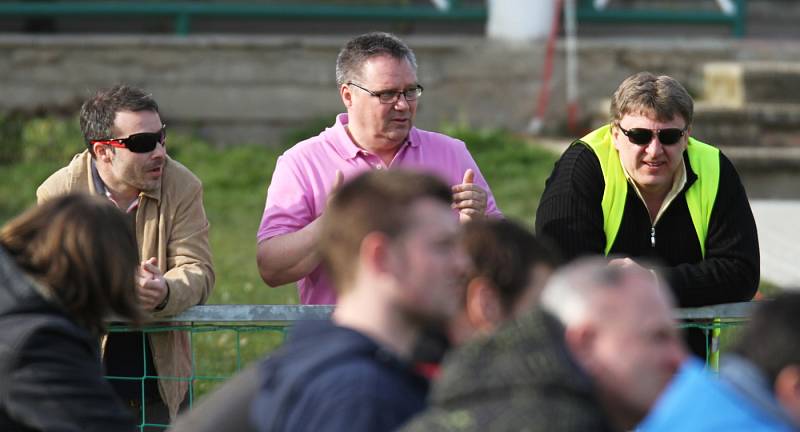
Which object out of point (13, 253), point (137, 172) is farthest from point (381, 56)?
point (13, 253)

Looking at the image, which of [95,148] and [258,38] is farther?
[258,38]

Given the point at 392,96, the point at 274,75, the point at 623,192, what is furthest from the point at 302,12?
the point at 623,192

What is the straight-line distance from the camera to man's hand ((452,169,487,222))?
4477 millimetres

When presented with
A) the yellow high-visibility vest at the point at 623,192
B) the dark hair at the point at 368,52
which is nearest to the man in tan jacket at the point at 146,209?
the dark hair at the point at 368,52

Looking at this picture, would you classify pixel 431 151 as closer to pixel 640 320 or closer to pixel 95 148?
pixel 95 148

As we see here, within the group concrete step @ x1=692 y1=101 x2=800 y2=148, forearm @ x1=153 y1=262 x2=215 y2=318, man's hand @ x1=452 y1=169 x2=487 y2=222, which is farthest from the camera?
concrete step @ x1=692 y1=101 x2=800 y2=148

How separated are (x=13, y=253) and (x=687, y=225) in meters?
2.49

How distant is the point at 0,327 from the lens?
306 centimetres

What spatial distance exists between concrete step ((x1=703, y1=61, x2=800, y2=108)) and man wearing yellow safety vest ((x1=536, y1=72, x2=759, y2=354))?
665cm

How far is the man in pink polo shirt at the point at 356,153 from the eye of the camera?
187 inches

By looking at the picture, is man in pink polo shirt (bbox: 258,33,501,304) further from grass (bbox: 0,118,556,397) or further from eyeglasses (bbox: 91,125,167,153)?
grass (bbox: 0,118,556,397)

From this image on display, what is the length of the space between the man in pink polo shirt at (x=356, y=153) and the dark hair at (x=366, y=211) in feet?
5.89

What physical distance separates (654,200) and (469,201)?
0.74 m

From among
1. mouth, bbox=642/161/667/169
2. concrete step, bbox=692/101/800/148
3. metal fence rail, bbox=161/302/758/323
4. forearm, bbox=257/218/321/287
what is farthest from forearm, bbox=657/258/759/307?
concrete step, bbox=692/101/800/148
